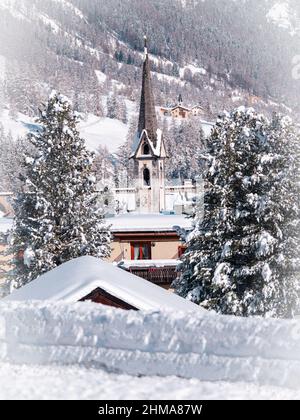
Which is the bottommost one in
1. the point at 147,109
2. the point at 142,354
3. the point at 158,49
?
the point at 142,354

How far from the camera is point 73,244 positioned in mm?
19969

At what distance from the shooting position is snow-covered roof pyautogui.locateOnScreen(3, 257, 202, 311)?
9.06 metres

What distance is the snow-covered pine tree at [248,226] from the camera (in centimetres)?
1780

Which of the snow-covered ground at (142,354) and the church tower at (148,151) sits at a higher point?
the church tower at (148,151)

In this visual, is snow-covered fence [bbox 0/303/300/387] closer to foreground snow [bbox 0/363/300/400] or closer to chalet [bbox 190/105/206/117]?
foreground snow [bbox 0/363/300/400]

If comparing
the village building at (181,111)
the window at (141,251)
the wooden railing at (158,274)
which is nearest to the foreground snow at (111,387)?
the wooden railing at (158,274)

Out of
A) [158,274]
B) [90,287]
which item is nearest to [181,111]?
[158,274]

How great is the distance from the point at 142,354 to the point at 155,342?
21 centimetres

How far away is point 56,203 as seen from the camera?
20719 millimetres

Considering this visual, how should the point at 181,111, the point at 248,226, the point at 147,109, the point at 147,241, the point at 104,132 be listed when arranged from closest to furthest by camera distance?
1. the point at 248,226
2. the point at 147,241
3. the point at 147,109
4. the point at 104,132
5. the point at 181,111

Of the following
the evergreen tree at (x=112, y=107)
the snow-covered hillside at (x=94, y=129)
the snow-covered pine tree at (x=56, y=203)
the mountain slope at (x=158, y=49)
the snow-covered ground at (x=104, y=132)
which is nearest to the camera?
the snow-covered pine tree at (x=56, y=203)

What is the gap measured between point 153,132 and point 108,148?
74.3 meters

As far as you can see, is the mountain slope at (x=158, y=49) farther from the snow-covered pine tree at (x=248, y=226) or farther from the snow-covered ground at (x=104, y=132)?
the snow-covered ground at (x=104, y=132)

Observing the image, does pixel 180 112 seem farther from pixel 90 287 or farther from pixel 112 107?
pixel 90 287
